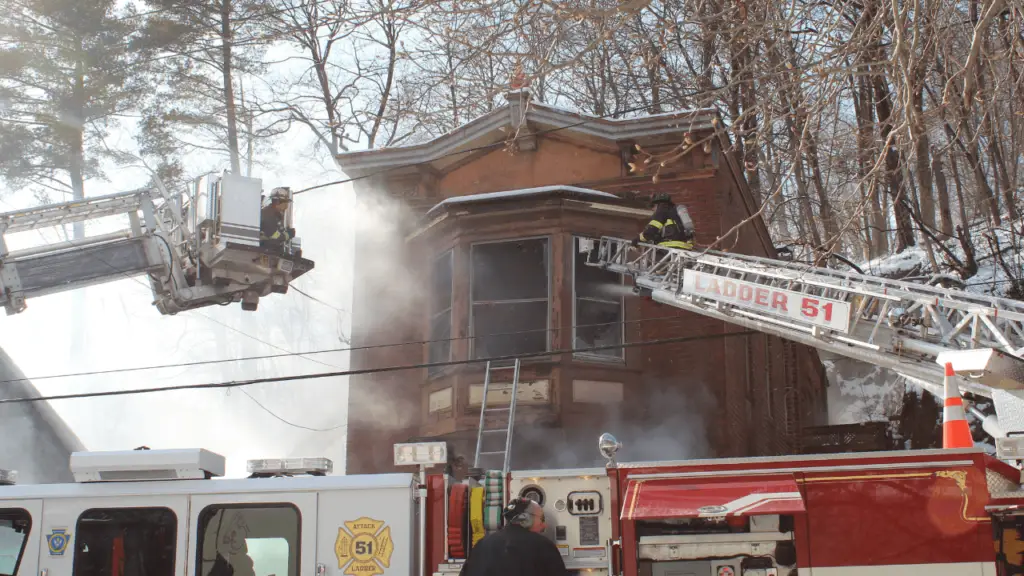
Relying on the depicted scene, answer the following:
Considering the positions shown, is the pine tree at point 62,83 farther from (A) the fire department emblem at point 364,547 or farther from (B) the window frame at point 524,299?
(A) the fire department emblem at point 364,547

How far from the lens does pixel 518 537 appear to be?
6.12m

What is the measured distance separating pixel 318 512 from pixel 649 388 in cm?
643

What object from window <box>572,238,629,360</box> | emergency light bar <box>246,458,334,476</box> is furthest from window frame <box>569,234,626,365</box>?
emergency light bar <box>246,458,334,476</box>

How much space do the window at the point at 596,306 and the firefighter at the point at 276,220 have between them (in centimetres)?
376

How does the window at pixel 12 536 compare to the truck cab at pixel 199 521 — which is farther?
the window at pixel 12 536

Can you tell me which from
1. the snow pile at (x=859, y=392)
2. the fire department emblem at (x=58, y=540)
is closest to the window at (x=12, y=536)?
the fire department emblem at (x=58, y=540)

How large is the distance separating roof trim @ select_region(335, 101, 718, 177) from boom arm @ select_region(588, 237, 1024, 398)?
2.50m

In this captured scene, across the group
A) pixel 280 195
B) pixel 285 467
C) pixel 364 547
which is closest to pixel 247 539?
pixel 285 467

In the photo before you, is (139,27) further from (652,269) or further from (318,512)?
(318,512)

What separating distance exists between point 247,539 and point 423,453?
4.42 ft

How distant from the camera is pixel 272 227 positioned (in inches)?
418

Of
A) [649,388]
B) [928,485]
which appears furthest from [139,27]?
[928,485]

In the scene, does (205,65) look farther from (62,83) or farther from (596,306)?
(596,306)

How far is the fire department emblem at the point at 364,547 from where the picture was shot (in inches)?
267
